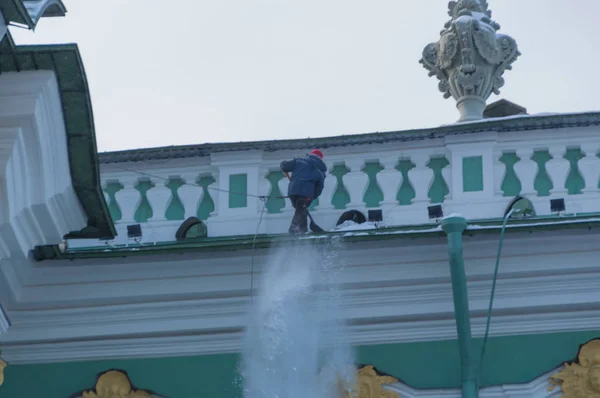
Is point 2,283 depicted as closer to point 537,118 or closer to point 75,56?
point 75,56

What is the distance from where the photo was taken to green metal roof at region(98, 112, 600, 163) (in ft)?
28.2

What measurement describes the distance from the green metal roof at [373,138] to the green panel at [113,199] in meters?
0.14

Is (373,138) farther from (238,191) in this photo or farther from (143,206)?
(143,206)

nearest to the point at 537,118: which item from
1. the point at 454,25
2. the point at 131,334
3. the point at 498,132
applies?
the point at 498,132

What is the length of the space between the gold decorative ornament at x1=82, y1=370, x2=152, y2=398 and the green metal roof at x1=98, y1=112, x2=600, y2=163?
133cm

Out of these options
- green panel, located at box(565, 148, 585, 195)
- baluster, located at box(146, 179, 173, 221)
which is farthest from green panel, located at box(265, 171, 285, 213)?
green panel, located at box(565, 148, 585, 195)

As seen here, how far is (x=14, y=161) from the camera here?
25.4ft

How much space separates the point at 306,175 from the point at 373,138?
0.50 m

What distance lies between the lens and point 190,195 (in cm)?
889

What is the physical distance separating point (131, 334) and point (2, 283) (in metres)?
0.73

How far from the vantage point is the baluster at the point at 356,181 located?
870 centimetres

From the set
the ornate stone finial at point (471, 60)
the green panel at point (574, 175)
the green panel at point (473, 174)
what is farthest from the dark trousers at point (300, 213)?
the green panel at point (574, 175)

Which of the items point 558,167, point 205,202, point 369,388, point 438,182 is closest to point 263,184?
point 205,202

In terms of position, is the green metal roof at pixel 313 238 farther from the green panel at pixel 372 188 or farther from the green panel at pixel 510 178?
the green panel at pixel 372 188
